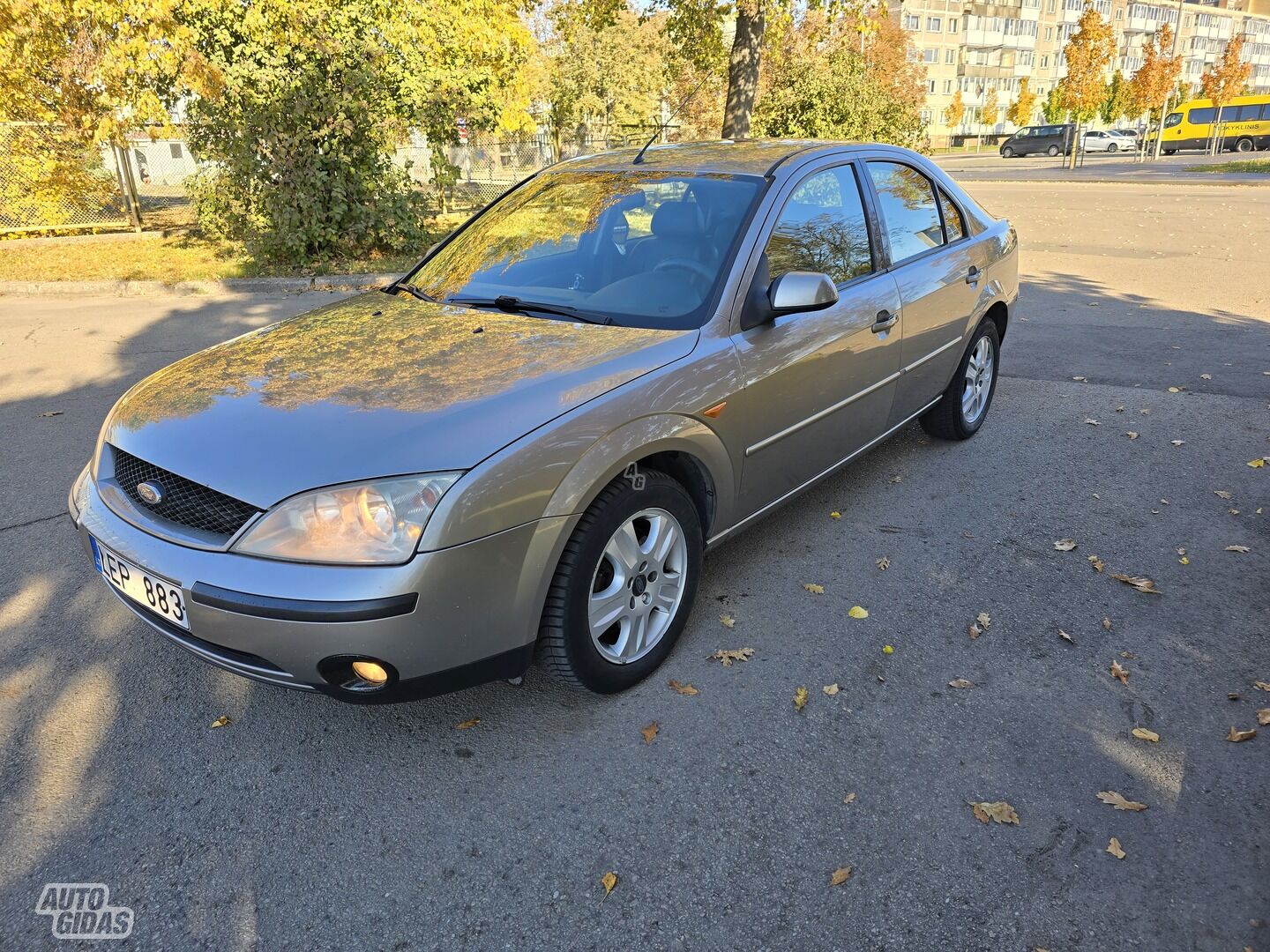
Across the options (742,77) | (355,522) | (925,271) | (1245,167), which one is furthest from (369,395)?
(1245,167)

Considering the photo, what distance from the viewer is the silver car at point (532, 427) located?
7.37 ft

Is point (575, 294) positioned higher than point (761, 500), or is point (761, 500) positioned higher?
point (575, 294)

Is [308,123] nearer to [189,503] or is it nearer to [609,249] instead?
[609,249]

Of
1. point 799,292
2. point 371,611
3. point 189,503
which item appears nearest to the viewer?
point 371,611

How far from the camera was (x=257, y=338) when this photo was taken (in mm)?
3309

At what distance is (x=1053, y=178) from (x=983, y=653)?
30.4m

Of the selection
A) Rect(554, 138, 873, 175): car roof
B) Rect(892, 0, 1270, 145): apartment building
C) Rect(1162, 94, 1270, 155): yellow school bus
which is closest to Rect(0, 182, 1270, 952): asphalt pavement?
Rect(554, 138, 873, 175): car roof

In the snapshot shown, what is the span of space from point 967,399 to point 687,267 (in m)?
2.67

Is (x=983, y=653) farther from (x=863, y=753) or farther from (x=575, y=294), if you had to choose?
(x=575, y=294)

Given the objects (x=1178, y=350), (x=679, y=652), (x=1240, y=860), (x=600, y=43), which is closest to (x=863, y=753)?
(x=679, y=652)

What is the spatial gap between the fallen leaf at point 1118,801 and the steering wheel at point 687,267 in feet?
6.67

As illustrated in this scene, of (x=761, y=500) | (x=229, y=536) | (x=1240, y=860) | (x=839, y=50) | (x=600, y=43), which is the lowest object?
(x=1240, y=860)

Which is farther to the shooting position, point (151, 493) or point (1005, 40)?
point (1005, 40)

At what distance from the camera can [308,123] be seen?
1024cm
